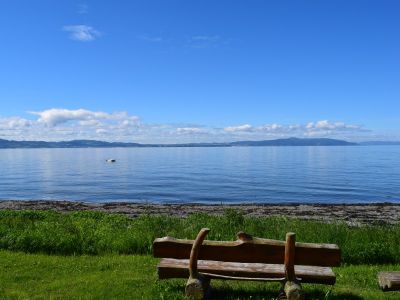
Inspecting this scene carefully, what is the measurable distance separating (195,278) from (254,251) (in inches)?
45.5

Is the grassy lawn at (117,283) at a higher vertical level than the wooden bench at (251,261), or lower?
lower

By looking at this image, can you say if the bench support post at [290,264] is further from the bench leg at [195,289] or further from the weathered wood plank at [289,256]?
the bench leg at [195,289]

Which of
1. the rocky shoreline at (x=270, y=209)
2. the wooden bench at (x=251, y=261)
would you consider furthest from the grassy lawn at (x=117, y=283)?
the rocky shoreline at (x=270, y=209)

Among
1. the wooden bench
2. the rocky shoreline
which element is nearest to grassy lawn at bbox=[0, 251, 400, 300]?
the wooden bench

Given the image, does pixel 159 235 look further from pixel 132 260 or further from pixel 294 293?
pixel 294 293

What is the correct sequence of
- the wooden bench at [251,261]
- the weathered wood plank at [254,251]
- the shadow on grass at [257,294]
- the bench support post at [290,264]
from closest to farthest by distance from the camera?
1. the bench support post at [290,264]
2. the wooden bench at [251,261]
3. the weathered wood plank at [254,251]
4. the shadow on grass at [257,294]

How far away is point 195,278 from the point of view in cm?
766

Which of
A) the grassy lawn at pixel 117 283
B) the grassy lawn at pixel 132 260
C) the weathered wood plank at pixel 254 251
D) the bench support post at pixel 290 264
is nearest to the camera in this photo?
the bench support post at pixel 290 264

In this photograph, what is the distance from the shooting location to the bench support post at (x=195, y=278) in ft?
24.8

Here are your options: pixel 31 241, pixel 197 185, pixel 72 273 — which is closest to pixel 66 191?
pixel 197 185

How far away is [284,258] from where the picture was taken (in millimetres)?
7645

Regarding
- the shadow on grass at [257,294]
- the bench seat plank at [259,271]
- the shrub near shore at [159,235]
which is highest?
the bench seat plank at [259,271]

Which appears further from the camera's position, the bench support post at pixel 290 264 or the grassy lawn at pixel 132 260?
the grassy lawn at pixel 132 260

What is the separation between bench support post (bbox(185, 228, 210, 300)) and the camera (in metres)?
7.56
